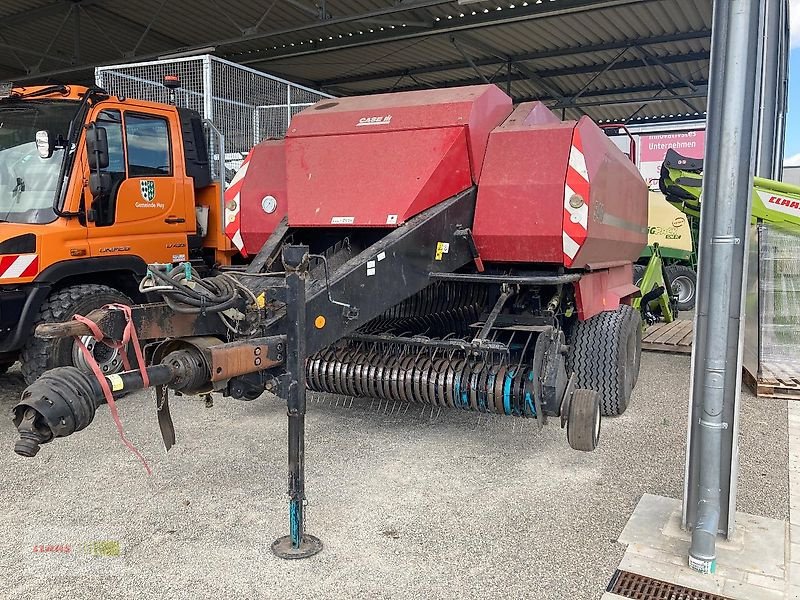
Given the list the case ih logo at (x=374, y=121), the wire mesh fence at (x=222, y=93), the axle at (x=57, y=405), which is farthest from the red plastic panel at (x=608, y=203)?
the wire mesh fence at (x=222, y=93)

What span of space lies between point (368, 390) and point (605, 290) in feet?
6.07

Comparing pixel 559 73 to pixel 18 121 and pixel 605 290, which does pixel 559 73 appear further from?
pixel 18 121

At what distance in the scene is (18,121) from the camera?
4.96 meters

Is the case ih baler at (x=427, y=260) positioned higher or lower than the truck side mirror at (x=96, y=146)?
lower

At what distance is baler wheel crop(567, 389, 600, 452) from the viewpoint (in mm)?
3506

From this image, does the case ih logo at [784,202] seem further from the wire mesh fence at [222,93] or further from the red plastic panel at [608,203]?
the wire mesh fence at [222,93]

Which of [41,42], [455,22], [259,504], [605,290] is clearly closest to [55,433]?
[259,504]

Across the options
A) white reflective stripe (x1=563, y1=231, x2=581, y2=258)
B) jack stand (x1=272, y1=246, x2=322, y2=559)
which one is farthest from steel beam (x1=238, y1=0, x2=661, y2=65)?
jack stand (x1=272, y1=246, x2=322, y2=559)

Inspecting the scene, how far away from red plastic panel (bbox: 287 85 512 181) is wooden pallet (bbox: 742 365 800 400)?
301cm

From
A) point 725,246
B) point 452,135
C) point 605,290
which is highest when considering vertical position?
point 452,135

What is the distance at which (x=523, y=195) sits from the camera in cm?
372

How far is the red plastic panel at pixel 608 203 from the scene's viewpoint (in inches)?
147

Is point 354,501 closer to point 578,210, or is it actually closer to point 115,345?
point 115,345

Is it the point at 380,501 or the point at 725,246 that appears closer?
the point at 725,246
